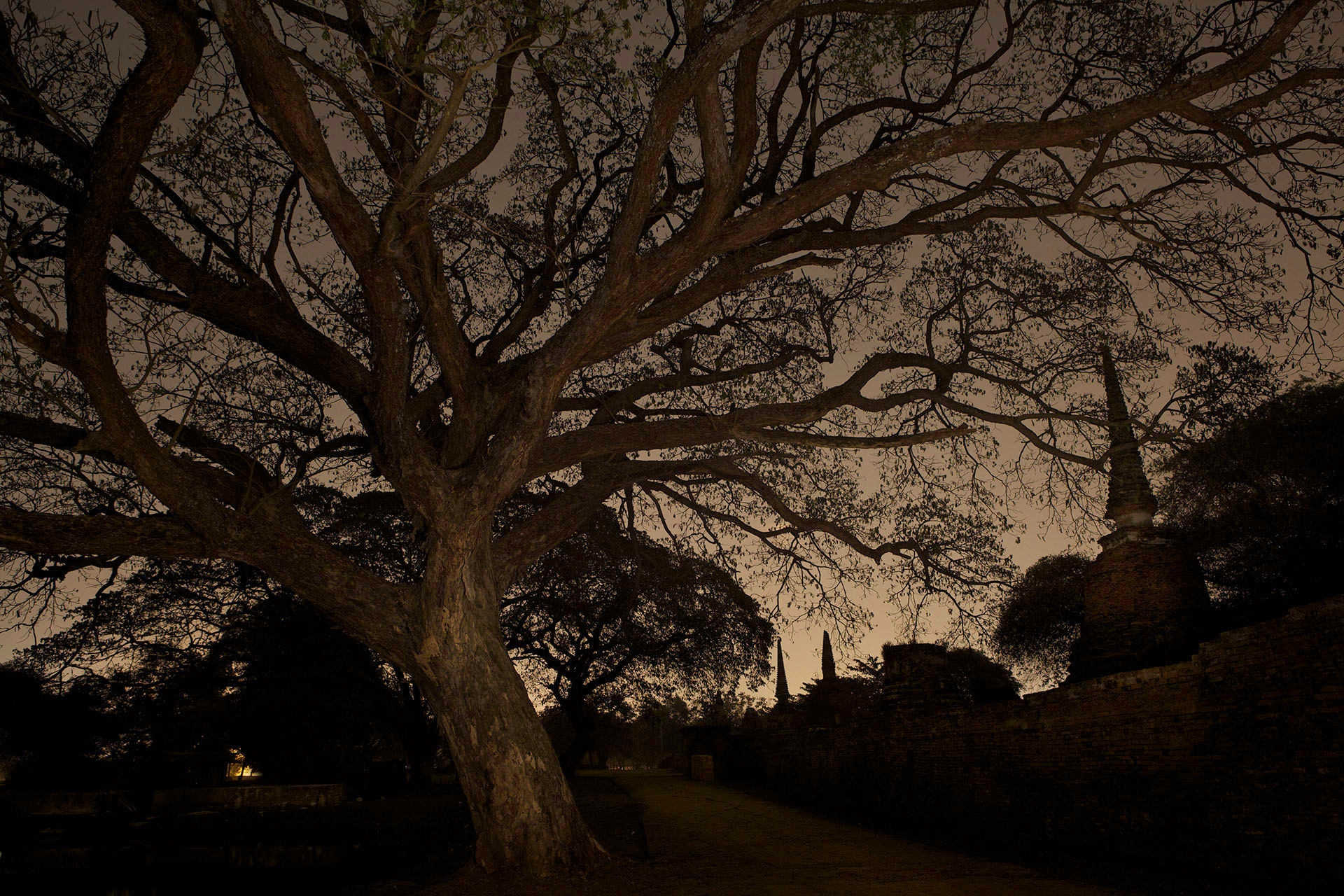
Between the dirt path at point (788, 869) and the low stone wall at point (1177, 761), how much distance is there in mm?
1018

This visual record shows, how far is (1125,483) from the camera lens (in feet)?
33.3

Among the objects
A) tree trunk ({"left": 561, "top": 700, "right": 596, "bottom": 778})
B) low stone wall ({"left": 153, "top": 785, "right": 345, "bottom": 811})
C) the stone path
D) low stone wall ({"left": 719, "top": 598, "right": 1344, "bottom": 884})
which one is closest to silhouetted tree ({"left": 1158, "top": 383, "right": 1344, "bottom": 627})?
low stone wall ({"left": 719, "top": 598, "right": 1344, "bottom": 884})

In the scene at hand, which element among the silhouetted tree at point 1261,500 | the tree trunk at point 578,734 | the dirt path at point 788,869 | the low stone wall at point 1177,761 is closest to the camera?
the low stone wall at point 1177,761

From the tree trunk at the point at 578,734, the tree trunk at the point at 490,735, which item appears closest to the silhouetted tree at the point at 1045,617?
the tree trunk at the point at 578,734

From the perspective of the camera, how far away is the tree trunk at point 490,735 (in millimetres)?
6188

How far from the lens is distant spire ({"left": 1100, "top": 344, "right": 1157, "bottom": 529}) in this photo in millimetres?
10008

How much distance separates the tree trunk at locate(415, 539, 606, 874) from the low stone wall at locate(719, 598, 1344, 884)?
176 inches

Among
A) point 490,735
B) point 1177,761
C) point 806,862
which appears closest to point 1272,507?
point 1177,761

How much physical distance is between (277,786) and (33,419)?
1165 centimetres

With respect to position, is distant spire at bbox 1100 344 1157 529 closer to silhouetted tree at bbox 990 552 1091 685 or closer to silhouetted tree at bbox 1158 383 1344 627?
silhouetted tree at bbox 1158 383 1344 627

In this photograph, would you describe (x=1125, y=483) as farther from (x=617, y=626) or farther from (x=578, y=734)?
(x=578, y=734)

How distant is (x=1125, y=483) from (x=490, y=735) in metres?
8.43

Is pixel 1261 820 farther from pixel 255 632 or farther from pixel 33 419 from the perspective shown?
pixel 255 632

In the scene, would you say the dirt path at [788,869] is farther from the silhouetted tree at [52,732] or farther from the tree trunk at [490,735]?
the silhouetted tree at [52,732]
